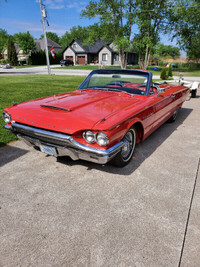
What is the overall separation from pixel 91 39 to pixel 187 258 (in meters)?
25.8

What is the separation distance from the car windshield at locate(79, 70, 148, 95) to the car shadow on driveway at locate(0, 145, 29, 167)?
1.86 m

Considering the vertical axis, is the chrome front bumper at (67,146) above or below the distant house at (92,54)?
below

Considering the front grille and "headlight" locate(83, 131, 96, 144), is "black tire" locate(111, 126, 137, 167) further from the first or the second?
the front grille

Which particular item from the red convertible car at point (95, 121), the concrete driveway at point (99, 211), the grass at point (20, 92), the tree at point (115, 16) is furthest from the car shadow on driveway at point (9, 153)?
the tree at point (115, 16)

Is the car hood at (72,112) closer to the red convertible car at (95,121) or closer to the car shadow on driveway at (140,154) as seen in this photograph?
the red convertible car at (95,121)

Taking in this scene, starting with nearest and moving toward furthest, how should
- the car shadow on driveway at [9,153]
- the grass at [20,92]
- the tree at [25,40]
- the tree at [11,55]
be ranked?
1. the car shadow on driveway at [9,153]
2. the grass at [20,92]
3. the tree at [11,55]
4. the tree at [25,40]

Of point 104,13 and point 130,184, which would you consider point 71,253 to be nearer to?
point 130,184

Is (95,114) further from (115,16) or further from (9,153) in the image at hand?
(115,16)

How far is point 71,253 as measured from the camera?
1.80 meters

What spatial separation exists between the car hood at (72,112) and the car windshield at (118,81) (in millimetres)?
433

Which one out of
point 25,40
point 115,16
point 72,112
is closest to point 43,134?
point 72,112

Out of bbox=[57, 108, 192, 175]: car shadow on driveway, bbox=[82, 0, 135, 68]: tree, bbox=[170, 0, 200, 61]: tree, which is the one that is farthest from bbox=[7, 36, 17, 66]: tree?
bbox=[57, 108, 192, 175]: car shadow on driveway

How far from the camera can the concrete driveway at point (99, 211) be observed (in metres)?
1.79

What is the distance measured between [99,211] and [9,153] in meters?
2.26
